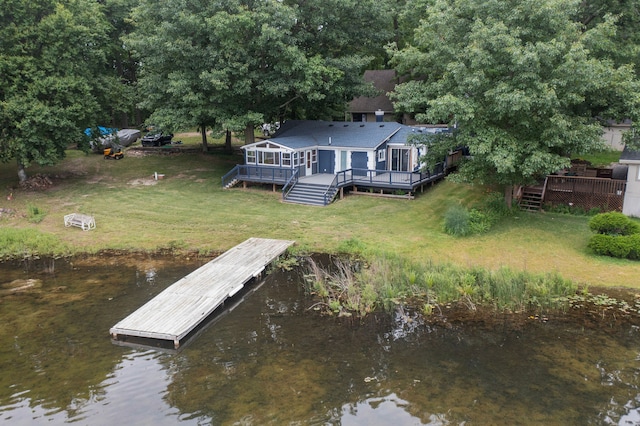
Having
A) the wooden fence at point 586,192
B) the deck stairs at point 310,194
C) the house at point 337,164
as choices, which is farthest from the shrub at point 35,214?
the wooden fence at point 586,192

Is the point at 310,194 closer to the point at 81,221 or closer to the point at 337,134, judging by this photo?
the point at 337,134

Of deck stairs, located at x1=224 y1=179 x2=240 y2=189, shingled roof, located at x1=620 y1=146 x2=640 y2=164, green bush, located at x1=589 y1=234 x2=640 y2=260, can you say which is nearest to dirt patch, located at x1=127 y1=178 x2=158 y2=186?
deck stairs, located at x1=224 y1=179 x2=240 y2=189

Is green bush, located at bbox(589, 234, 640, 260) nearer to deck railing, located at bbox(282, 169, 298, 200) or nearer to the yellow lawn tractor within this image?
deck railing, located at bbox(282, 169, 298, 200)

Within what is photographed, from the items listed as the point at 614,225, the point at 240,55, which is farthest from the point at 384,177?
the point at 614,225

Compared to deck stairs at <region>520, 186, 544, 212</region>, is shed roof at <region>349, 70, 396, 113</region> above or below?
above

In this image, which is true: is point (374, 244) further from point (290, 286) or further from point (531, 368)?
point (531, 368)

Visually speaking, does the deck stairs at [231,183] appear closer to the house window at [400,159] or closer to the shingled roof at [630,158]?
the house window at [400,159]

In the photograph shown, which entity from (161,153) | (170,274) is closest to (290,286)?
(170,274)
